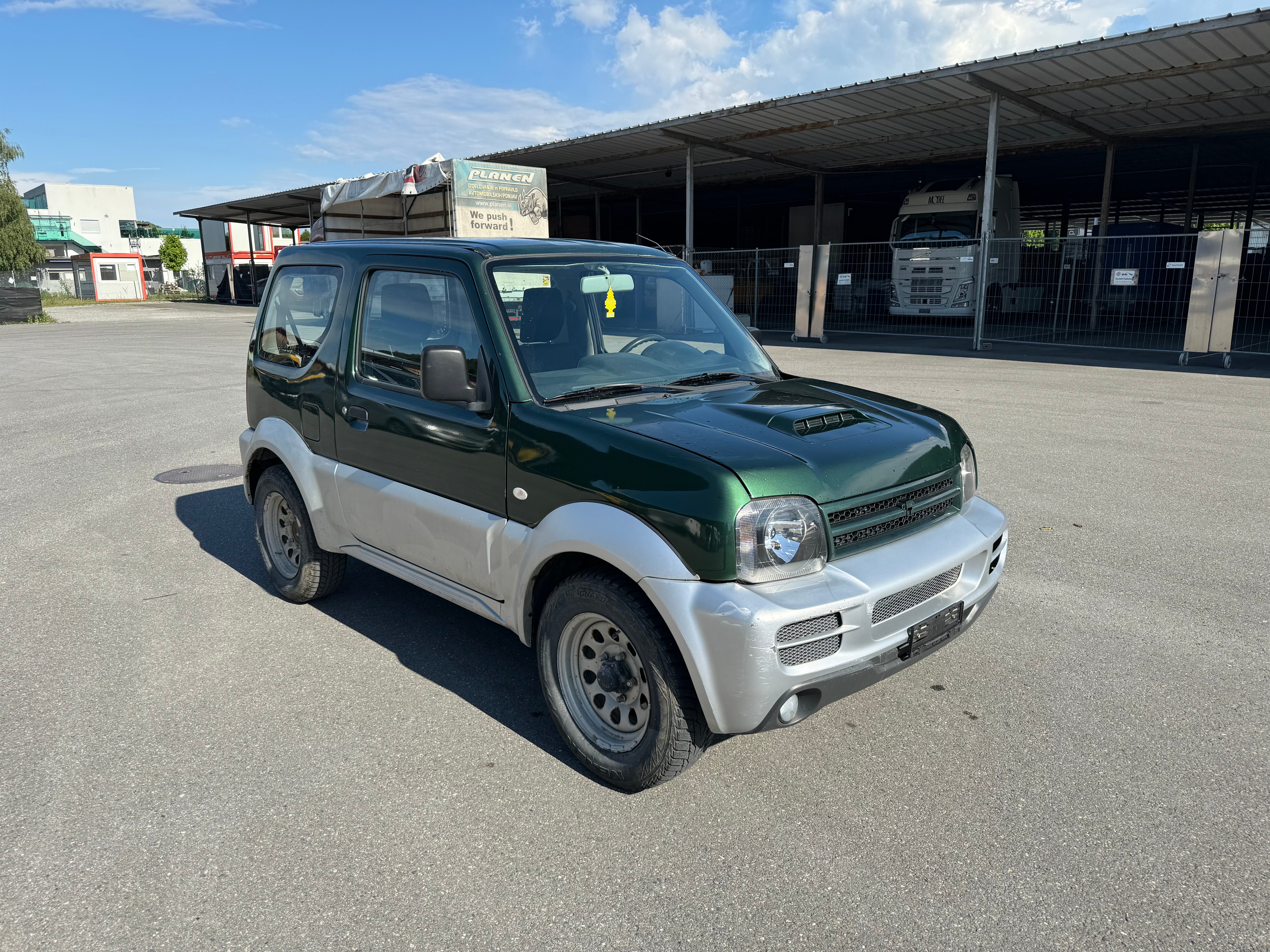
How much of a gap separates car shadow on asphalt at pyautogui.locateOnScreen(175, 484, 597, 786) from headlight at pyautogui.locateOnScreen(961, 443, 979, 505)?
1.86 metres

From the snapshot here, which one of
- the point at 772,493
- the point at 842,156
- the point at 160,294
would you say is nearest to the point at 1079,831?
the point at 772,493

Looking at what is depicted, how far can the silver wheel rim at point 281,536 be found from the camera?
4844 mm

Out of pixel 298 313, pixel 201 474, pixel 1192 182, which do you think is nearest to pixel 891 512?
pixel 298 313

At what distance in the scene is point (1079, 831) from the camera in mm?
2865

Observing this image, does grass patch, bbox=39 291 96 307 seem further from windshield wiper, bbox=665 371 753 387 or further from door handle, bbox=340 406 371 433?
windshield wiper, bbox=665 371 753 387

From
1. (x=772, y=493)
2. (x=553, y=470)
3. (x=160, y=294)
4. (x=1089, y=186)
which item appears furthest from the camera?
(x=160, y=294)

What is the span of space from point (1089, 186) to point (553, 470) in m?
38.0

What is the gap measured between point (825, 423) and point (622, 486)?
34.1 inches

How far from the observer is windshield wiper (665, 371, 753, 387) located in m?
3.81

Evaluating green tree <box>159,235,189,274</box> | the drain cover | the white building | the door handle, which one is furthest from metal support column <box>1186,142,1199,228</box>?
green tree <box>159,235,189,274</box>

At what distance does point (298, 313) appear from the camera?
471 centimetres

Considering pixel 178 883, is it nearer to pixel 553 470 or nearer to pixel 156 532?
pixel 553 470

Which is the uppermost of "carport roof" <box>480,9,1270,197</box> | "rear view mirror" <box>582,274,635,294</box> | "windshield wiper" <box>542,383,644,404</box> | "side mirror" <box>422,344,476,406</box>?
"carport roof" <box>480,9,1270,197</box>

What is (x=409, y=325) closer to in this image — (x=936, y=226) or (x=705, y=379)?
(x=705, y=379)
